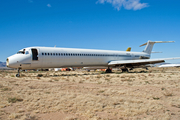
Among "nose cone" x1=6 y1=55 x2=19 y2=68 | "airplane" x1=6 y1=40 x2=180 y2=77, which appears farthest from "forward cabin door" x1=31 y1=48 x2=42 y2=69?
"nose cone" x1=6 y1=55 x2=19 y2=68

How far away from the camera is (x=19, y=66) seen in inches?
692

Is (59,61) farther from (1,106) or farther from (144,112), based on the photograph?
(144,112)

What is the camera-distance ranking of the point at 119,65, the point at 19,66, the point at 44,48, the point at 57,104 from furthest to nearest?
the point at 119,65, the point at 44,48, the point at 19,66, the point at 57,104

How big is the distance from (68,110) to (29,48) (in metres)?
15.0

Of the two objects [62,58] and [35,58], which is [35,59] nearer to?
[35,58]

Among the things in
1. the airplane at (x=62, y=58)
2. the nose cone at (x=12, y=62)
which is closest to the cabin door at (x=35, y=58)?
the airplane at (x=62, y=58)

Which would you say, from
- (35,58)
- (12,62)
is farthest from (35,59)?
(12,62)

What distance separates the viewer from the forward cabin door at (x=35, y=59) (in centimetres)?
1827

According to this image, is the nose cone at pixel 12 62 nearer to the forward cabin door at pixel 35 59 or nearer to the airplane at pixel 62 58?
the airplane at pixel 62 58

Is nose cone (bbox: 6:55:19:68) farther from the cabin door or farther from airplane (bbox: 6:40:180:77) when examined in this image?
the cabin door

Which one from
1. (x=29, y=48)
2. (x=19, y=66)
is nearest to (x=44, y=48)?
(x=29, y=48)

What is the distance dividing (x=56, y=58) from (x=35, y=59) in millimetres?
2597

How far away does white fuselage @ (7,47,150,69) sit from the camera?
17.7m

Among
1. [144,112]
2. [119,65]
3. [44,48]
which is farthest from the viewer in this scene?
[119,65]
